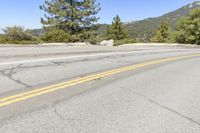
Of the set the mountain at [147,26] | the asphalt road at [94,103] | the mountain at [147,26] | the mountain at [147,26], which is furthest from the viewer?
the mountain at [147,26]

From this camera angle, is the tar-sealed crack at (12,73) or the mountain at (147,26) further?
the mountain at (147,26)

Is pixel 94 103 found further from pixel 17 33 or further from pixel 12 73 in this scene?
pixel 17 33

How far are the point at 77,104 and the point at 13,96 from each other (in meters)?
1.36

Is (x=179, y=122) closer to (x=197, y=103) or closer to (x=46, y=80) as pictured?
(x=197, y=103)

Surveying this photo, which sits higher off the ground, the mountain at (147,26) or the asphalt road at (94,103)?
the mountain at (147,26)

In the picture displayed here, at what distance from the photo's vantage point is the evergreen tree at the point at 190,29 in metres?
69.1

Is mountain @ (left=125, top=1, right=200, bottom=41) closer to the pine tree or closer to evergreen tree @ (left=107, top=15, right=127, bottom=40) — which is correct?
evergreen tree @ (left=107, top=15, right=127, bottom=40)

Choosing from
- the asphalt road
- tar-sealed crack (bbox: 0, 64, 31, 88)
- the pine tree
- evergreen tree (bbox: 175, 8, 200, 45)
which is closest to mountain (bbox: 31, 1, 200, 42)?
evergreen tree (bbox: 175, 8, 200, 45)

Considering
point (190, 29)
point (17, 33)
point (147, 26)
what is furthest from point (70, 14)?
point (147, 26)

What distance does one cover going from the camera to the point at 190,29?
70.1 meters

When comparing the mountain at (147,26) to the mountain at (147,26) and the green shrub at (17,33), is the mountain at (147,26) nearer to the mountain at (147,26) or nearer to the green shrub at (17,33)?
the mountain at (147,26)

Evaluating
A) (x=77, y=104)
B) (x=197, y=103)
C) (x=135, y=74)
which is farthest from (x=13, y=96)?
(x=135, y=74)

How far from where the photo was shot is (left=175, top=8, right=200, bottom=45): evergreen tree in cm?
6912

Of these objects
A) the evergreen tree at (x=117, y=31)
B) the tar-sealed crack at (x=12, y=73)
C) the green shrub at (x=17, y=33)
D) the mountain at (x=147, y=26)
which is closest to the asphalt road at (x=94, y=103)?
the tar-sealed crack at (x=12, y=73)
